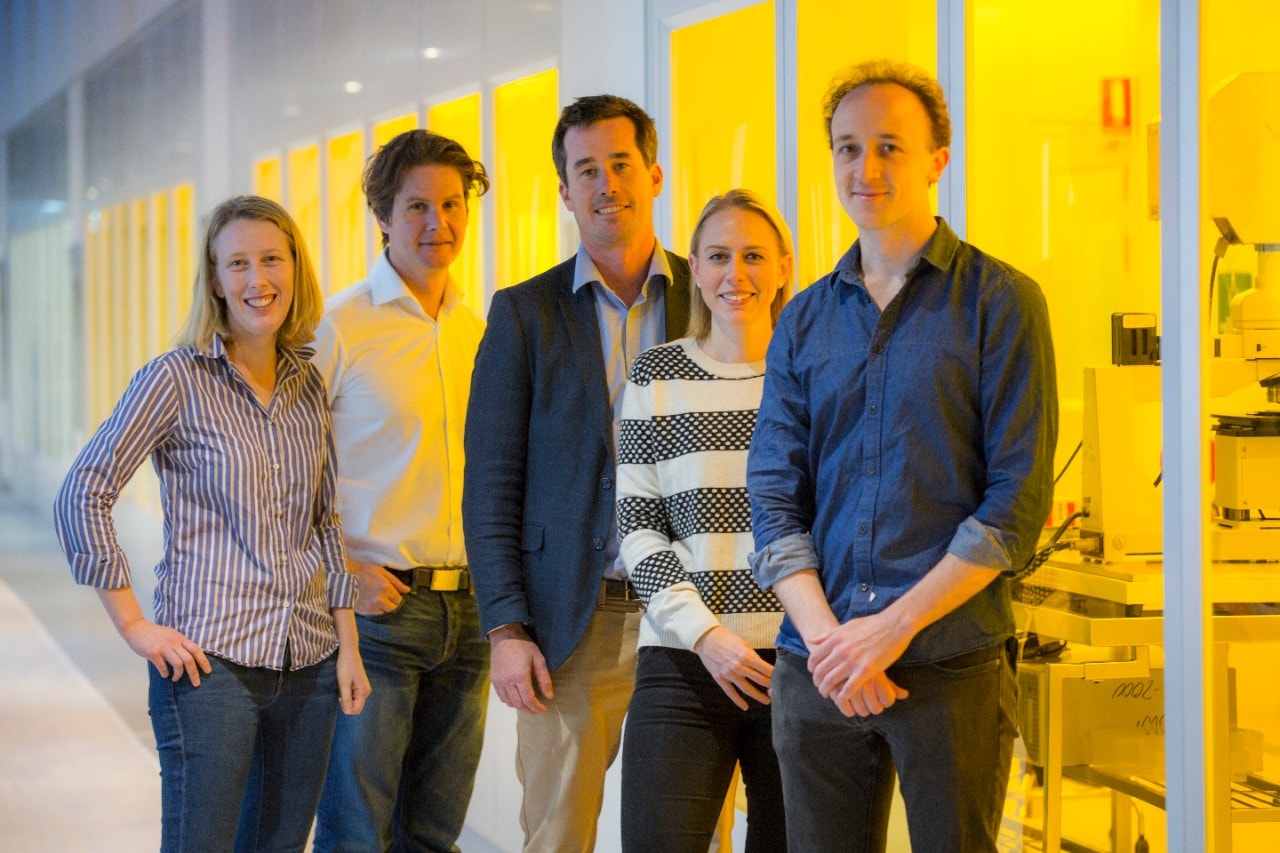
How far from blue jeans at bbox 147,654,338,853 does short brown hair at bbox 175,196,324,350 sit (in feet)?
1.94

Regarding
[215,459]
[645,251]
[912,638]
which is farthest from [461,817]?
[912,638]

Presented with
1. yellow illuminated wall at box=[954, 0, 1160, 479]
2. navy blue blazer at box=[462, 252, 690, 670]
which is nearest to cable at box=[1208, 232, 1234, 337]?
yellow illuminated wall at box=[954, 0, 1160, 479]

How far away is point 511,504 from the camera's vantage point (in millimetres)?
2682

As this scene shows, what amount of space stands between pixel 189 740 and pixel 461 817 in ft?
2.91

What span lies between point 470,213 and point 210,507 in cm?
245

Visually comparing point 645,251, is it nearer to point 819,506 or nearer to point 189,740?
point 819,506

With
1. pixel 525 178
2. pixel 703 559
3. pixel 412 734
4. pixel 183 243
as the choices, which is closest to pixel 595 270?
pixel 703 559

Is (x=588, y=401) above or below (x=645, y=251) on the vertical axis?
below

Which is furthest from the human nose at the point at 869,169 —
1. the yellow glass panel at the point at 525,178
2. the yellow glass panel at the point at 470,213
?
the yellow glass panel at the point at 470,213

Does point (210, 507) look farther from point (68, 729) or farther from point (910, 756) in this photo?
point (68, 729)

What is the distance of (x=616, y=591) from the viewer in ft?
8.84

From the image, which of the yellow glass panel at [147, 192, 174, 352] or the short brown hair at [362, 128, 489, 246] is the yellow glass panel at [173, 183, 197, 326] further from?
the short brown hair at [362, 128, 489, 246]

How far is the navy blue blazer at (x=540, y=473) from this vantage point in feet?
8.69

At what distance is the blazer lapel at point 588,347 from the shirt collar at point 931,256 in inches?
26.5
